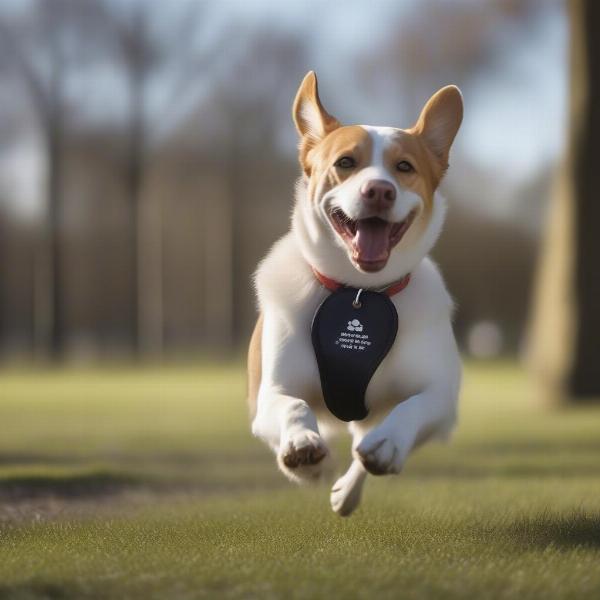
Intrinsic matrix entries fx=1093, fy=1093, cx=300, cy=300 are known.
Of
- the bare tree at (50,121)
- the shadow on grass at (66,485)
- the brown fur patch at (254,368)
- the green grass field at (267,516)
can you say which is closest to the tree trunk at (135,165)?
the bare tree at (50,121)

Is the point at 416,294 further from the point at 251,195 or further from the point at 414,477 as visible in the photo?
the point at 251,195

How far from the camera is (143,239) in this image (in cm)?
2917

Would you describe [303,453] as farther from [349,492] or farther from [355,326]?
[349,492]

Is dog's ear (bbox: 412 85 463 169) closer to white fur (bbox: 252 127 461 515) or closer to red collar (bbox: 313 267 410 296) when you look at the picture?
white fur (bbox: 252 127 461 515)

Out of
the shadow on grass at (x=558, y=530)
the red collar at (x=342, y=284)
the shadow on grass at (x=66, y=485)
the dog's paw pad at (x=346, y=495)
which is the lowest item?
the shadow on grass at (x=66, y=485)

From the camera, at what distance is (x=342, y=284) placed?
5.38m

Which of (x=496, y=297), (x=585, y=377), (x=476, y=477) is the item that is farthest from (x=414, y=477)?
(x=496, y=297)

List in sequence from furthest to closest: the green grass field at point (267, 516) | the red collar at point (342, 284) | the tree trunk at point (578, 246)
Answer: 1. the tree trunk at point (578, 246)
2. the red collar at point (342, 284)
3. the green grass field at point (267, 516)

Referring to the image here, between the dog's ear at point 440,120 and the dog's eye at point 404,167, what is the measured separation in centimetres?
36

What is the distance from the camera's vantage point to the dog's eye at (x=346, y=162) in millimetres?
5023

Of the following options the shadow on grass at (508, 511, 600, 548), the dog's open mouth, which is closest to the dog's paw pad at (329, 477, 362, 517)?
the shadow on grass at (508, 511, 600, 548)

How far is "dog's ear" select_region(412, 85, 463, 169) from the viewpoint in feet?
17.6

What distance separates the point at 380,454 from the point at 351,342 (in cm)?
76

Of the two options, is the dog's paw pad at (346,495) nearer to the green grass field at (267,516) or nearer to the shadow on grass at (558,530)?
the green grass field at (267,516)
